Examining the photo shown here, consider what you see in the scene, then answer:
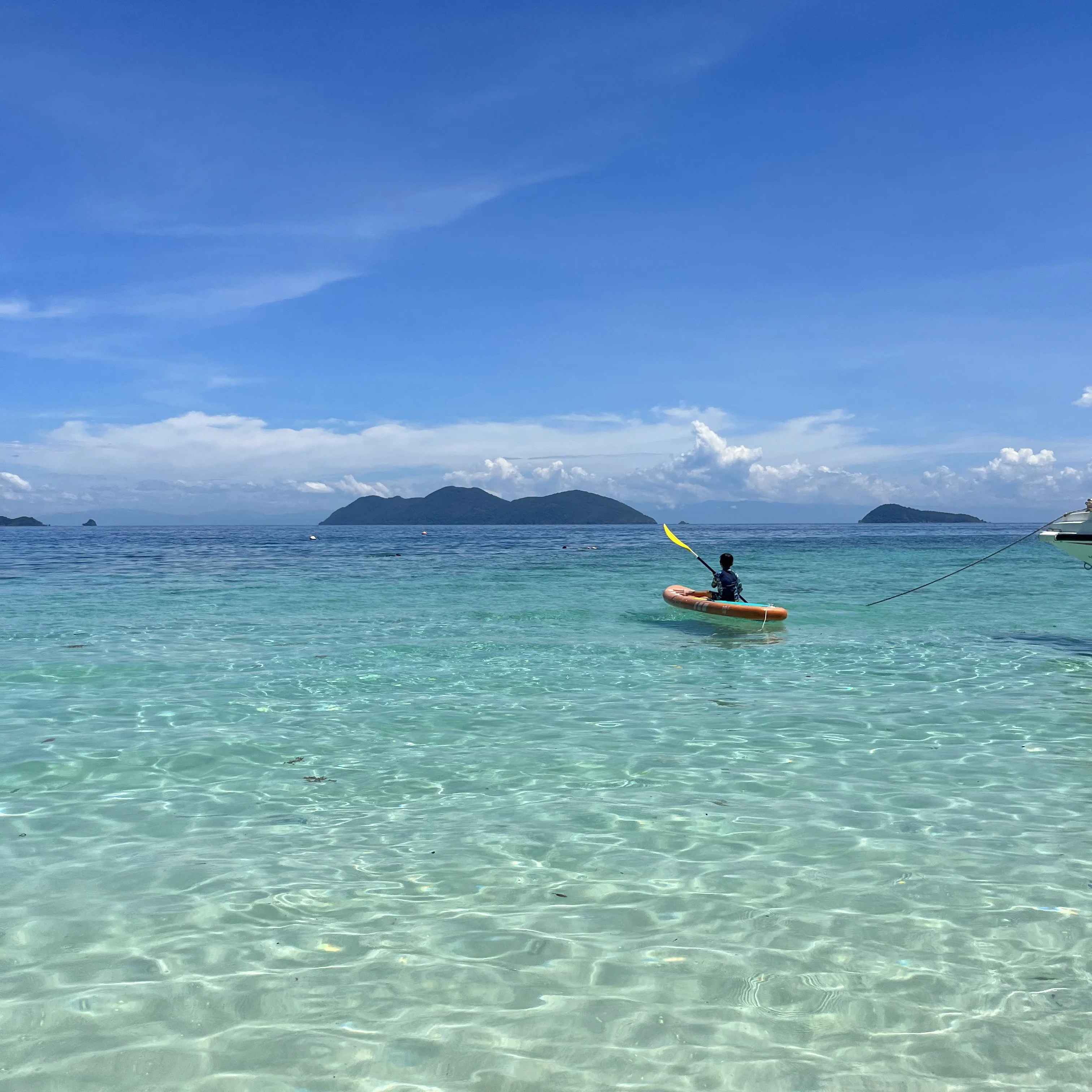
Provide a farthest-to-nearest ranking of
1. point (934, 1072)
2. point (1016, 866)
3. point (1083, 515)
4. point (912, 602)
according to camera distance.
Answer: point (912, 602) → point (1083, 515) → point (1016, 866) → point (934, 1072)

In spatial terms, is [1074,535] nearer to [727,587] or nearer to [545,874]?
[727,587]

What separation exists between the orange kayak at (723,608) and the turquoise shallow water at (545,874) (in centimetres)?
389

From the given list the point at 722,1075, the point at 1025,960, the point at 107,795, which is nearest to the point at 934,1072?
the point at 722,1075

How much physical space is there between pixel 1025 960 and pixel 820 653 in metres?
10.9

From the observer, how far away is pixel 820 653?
49.1ft

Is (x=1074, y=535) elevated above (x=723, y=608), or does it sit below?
above

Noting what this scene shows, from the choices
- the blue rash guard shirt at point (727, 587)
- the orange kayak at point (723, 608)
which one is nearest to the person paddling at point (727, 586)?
the blue rash guard shirt at point (727, 587)

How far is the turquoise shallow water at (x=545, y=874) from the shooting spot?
367cm

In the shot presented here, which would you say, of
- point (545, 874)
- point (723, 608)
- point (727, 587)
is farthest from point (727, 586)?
point (545, 874)

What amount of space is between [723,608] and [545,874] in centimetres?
1350

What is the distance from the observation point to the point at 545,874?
5535 mm

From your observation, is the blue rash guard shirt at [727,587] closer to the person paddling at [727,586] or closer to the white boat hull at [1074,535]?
the person paddling at [727,586]

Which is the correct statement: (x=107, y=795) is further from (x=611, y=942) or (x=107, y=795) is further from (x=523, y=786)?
(x=611, y=942)

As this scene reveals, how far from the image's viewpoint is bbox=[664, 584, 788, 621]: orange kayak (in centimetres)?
1789
